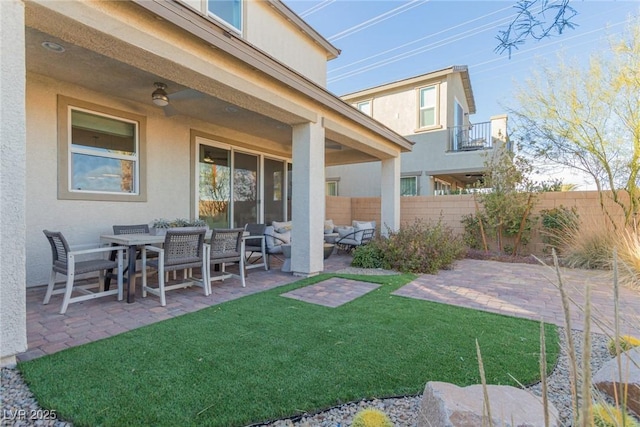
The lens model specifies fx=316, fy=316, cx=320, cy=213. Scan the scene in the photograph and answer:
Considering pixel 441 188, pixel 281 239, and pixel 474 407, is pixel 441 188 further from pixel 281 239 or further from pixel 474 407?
pixel 474 407

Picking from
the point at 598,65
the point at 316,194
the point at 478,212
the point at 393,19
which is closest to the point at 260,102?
the point at 316,194

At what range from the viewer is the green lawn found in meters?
2.03

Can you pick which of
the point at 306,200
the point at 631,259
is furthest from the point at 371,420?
the point at 631,259

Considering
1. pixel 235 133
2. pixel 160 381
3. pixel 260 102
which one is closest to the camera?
pixel 160 381

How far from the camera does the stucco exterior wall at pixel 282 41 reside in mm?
7285

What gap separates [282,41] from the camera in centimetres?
813

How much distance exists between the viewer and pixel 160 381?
2293 millimetres

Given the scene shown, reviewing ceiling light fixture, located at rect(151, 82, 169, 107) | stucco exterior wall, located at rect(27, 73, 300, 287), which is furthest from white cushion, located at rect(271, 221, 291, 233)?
ceiling light fixture, located at rect(151, 82, 169, 107)

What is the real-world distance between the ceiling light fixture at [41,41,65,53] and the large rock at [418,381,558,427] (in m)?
5.31

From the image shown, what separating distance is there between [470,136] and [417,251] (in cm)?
870

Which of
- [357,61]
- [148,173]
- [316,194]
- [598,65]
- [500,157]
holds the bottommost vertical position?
[316,194]

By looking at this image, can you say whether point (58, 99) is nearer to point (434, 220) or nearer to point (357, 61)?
point (434, 220)

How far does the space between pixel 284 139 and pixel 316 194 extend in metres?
3.43

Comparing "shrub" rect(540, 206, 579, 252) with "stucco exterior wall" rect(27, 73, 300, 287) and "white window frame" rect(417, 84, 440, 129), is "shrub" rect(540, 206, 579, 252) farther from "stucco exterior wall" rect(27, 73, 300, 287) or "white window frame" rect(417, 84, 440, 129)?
"stucco exterior wall" rect(27, 73, 300, 287)
